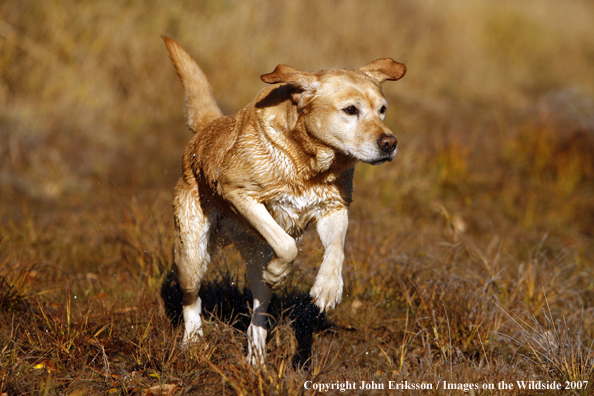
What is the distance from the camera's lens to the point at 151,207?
535cm

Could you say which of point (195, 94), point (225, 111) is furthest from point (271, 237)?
point (225, 111)

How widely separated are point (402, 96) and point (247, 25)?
3.26 metres

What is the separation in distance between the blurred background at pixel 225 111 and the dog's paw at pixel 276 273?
174cm

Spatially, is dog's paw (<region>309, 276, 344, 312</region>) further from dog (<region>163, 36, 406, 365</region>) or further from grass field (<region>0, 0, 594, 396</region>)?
grass field (<region>0, 0, 594, 396</region>)

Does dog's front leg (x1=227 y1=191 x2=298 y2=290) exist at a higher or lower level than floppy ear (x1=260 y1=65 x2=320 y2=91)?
lower

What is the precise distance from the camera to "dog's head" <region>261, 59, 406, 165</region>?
305cm

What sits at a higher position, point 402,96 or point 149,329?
point 402,96

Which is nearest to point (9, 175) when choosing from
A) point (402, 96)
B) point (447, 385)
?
point (447, 385)

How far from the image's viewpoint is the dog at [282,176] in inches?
121

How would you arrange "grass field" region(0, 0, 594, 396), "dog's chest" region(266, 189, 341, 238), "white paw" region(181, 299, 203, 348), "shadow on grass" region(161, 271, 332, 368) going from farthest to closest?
"shadow on grass" region(161, 271, 332, 368) < "white paw" region(181, 299, 203, 348) < "dog's chest" region(266, 189, 341, 238) < "grass field" region(0, 0, 594, 396)

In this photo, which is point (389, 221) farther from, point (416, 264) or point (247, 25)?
point (247, 25)

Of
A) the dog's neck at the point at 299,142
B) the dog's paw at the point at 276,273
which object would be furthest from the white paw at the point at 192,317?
the dog's neck at the point at 299,142

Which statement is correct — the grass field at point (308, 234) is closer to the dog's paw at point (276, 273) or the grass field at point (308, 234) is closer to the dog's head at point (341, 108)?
the dog's paw at point (276, 273)

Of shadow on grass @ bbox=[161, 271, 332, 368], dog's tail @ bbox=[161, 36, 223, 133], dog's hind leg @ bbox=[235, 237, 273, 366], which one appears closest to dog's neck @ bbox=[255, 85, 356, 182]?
dog's hind leg @ bbox=[235, 237, 273, 366]
